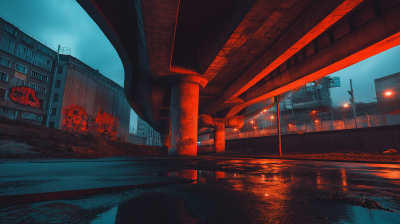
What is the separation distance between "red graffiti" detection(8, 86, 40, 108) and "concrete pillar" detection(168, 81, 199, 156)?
1577 inches

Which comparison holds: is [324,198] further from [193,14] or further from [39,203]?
[193,14]

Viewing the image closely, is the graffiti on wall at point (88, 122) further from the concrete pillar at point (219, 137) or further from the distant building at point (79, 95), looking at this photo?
the concrete pillar at point (219, 137)

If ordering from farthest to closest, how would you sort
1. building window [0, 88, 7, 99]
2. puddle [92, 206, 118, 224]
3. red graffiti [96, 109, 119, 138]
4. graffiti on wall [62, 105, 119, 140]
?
red graffiti [96, 109, 119, 138] < graffiti on wall [62, 105, 119, 140] < building window [0, 88, 7, 99] < puddle [92, 206, 118, 224]

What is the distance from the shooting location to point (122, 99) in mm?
69438

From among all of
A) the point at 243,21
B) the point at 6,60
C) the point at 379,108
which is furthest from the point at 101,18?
the point at 379,108

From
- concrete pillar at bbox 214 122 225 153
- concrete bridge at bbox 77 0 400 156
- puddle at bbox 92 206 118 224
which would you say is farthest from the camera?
concrete pillar at bbox 214 122 225 153

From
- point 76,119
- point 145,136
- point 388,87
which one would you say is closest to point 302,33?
point 76,119

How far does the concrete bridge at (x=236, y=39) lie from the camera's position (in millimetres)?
9016

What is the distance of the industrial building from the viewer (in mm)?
38812

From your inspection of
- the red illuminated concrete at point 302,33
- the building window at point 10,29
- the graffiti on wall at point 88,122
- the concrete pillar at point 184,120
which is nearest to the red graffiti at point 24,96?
the graffiti on wall at point 88,122

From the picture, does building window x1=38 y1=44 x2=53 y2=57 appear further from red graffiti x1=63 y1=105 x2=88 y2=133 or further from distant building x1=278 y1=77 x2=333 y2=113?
distant building x1=278 y1=77 x2=333 y2=113

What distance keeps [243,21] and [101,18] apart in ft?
22.6

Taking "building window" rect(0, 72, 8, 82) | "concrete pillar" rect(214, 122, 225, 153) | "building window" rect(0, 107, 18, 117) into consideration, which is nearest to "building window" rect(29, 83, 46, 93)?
"building window" rect(0, 72, 8, 82)

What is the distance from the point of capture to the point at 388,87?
5584 cm
